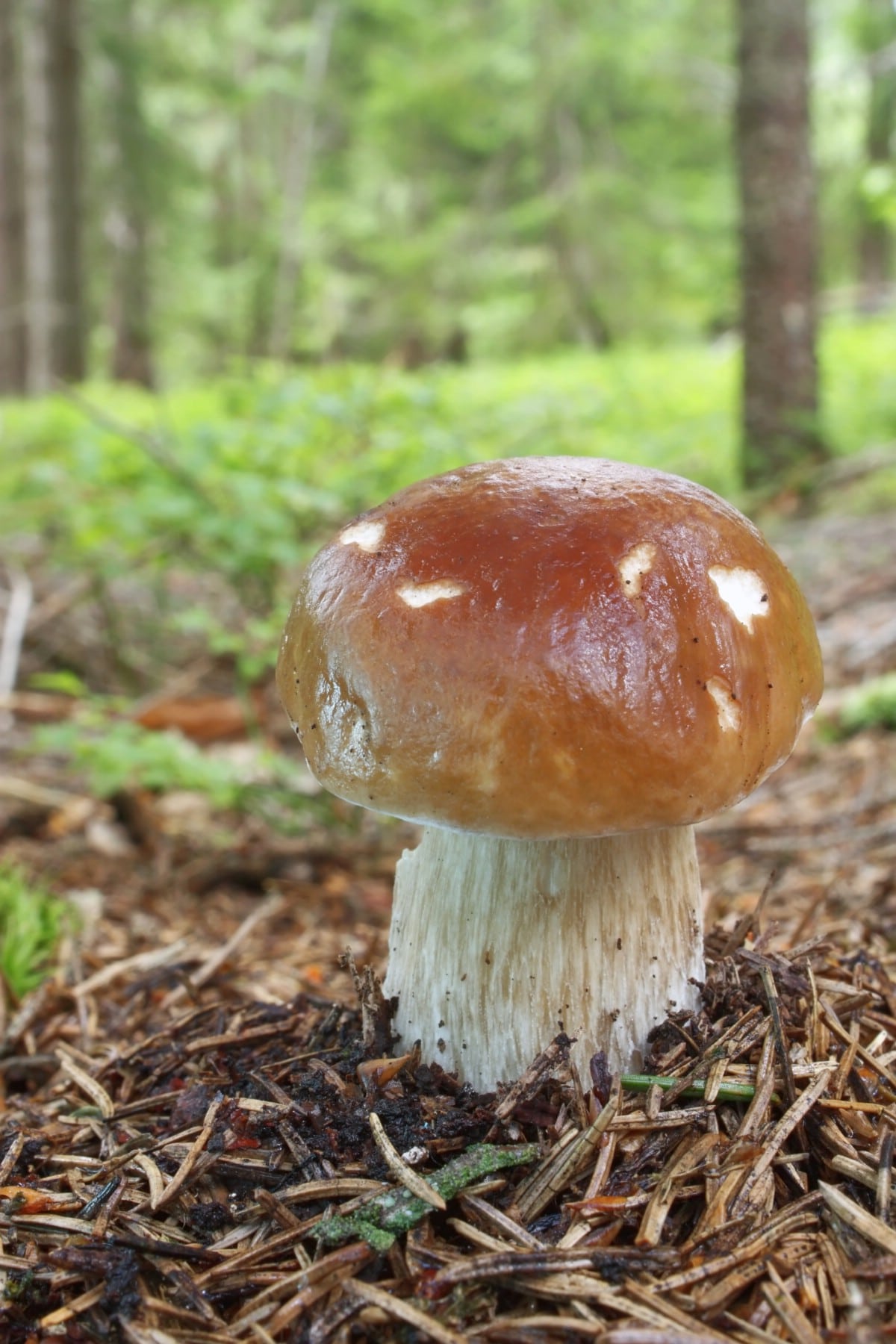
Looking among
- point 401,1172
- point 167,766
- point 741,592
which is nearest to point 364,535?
point 741,592

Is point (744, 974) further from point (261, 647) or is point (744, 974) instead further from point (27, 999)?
point (261, 647)

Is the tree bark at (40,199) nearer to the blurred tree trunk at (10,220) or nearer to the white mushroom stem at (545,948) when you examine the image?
the blurred tree trunk at (10,220)

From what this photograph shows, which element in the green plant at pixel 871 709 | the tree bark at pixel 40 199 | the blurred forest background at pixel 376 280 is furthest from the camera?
the tree bark at pixel 40 199

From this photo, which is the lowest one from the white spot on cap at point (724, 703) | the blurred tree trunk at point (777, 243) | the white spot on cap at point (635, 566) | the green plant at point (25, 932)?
the green plant at point (25, 932)

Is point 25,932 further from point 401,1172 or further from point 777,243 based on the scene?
point 777,243

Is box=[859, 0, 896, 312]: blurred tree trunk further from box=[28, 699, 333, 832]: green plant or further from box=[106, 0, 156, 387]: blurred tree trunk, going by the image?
box=[106, 0, 156, 387]: blurred tree trunk

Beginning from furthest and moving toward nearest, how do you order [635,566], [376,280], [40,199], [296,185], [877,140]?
[376,280] < [877,140] < [296,185] < [40,199] < [635,566]

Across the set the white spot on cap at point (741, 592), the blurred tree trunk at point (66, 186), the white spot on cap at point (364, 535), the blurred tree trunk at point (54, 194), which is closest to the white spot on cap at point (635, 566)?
the white spot on cap at point (741, 592)
